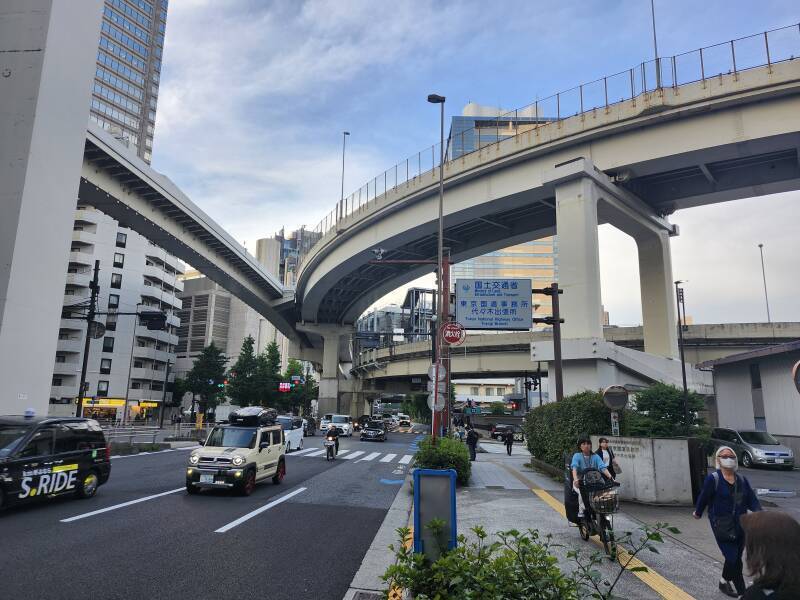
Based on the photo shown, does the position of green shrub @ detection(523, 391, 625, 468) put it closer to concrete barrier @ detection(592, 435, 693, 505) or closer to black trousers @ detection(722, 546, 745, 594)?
concrete barrier @ detection(592, 435, 693, 505)

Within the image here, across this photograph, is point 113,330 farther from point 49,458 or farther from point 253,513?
point 253,513

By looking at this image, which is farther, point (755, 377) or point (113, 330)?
point (113, 330)

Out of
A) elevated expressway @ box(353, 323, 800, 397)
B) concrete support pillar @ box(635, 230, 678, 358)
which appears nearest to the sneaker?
concrete support pillar @ box(635, 230, 678, 358)

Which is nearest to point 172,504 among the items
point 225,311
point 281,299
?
point 281,299

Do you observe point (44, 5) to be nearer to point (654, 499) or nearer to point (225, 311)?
point (654, 499)

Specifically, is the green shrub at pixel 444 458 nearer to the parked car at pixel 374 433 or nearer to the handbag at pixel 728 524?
the handbag at pixel 728 524

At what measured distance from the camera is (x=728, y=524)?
18.7 feet

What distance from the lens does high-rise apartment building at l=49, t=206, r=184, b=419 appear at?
6141 cm

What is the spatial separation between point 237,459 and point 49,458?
381 centimetres

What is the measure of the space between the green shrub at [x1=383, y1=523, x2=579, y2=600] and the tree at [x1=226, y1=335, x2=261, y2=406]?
213 feet

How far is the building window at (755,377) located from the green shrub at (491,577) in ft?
86.9

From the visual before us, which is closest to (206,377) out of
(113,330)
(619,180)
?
(113,330)

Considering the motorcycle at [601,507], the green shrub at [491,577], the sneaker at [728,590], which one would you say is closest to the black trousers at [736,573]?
the sneaker at [728,590]

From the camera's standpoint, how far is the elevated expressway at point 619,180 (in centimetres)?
2139
